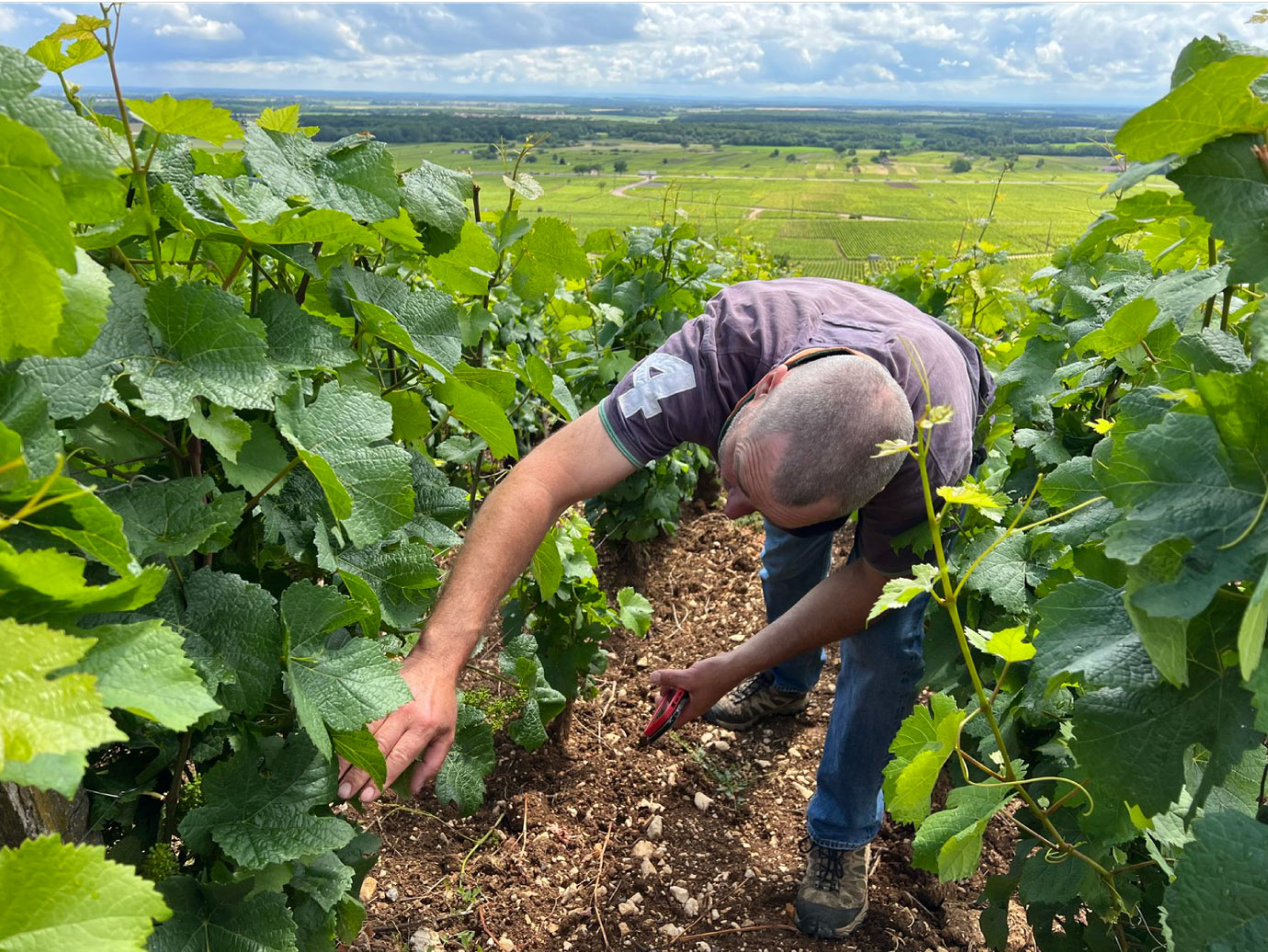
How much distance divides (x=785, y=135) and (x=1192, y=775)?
79317mm

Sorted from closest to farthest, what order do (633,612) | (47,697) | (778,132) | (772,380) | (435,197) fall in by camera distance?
(47,697) → (435,197) → (772,380) → (633,612) → (778,132)

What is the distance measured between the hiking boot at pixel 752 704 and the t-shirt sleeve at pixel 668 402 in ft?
5.10

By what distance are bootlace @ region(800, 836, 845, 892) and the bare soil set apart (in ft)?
0.54

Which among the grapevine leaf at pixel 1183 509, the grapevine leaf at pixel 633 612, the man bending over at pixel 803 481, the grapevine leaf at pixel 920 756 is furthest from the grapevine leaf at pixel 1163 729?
the grapevine leaf at pixel 633 612

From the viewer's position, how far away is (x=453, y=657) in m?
1.70

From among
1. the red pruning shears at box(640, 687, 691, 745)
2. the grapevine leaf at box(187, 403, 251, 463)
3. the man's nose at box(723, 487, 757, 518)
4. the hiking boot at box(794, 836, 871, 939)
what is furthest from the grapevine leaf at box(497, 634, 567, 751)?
the grapevine leaf at box(187, 403, 251, 463)

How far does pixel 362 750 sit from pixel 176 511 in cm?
46

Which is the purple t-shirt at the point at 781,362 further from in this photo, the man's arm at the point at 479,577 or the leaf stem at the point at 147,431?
the leaf stem at the point at 147,431

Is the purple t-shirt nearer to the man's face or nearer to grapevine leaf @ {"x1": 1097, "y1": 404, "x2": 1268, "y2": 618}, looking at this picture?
the man's face

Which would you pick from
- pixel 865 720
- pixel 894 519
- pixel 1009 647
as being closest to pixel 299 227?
pixel 1009 647

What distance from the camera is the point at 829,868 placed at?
2645mm

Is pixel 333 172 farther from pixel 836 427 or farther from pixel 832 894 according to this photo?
pixel 832 894

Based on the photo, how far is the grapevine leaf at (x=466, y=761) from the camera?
6.82 ft

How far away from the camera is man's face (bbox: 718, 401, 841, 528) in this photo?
193 centimetres
